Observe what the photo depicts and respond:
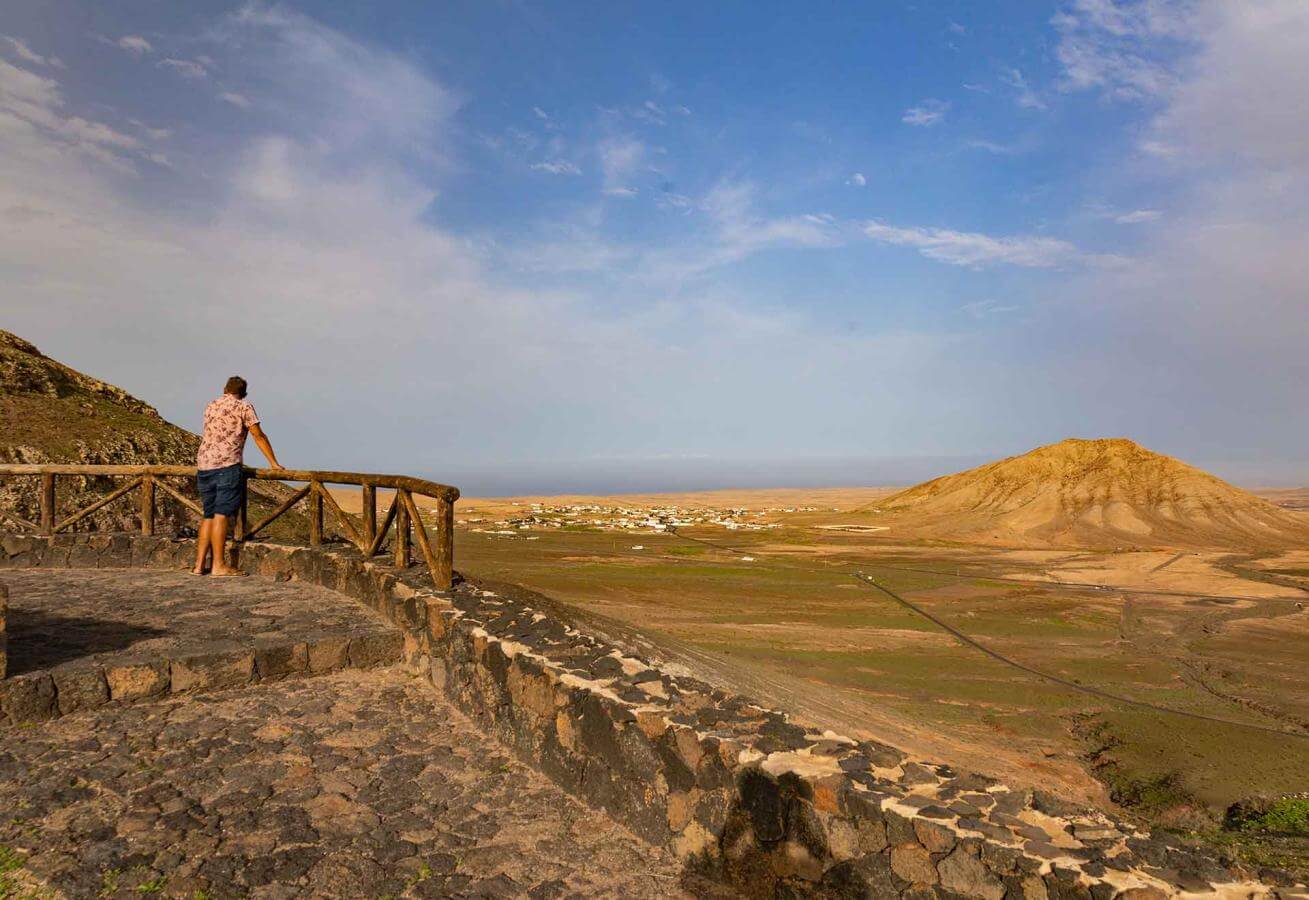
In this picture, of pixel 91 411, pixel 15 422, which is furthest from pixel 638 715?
pixel 91 411

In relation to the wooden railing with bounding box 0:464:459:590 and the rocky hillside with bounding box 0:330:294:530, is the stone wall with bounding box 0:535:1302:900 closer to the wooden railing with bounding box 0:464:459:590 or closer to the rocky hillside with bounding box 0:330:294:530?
the wooden railing with bounding box 0:464:459:590

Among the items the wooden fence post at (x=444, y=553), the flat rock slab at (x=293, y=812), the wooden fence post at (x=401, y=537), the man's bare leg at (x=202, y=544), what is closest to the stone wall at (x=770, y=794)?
the flat rock slab at (x=293, y=812)

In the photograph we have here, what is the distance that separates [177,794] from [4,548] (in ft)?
28.5

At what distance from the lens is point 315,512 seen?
9.77 m

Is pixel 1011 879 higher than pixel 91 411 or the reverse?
the reverse

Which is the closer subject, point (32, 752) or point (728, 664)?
point (32, 752)

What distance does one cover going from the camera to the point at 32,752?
486 cm

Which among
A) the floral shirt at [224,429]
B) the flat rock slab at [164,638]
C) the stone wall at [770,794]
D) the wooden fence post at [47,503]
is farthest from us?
the wooden fence post at [47,503]

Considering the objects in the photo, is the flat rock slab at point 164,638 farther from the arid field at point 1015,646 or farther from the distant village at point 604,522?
the distant village at point 604,522

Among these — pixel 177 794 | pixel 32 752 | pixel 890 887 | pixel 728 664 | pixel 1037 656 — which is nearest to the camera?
pixel 890 887

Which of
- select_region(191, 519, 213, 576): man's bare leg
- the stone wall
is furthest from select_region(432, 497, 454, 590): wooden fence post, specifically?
select_region(191, 519, 213, 576): man's bare leg

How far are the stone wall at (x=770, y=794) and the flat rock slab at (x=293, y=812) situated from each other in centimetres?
30

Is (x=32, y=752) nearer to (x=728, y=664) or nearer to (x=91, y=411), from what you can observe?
(x=728, y=664)

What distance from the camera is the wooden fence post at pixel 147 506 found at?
426 inches
